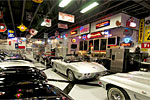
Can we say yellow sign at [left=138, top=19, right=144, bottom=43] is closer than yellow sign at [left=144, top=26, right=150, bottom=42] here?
No

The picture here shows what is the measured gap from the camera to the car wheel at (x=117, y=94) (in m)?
1.83

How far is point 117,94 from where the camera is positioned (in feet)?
6.70

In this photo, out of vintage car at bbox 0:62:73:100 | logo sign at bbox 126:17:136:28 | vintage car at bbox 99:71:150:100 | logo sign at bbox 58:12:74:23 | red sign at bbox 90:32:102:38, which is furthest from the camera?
red sign at bbox 90:32:102:38

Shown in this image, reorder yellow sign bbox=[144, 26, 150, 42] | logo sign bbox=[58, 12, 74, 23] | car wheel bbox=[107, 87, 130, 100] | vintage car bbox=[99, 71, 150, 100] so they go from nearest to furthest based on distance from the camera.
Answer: vintage car bbox=[99, 71, 150, 100], car wheel bbox=[107, 87, 130, 100], logo sign bbox=[58, 12, 74, 23], yellow sign bbox=[144, 26, 150, 42]

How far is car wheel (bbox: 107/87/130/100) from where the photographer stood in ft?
5.99

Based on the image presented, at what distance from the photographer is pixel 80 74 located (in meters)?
3.15

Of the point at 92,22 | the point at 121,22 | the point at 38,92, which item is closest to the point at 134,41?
the point at 121,22

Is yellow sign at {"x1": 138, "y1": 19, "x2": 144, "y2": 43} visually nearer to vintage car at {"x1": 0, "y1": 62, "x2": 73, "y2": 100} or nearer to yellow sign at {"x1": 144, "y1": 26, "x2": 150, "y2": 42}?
yellow sign at {"x1": 144, "y1": 26, "x2": 150, "y2": 42}

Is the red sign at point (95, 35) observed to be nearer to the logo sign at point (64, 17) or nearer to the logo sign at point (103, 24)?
the logo sign at point (103, 24)

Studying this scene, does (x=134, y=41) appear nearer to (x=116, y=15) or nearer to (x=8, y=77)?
(x=116, y=15)

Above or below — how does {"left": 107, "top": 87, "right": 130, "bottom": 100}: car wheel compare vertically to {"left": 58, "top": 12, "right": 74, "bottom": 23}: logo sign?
below

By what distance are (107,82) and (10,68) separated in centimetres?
240

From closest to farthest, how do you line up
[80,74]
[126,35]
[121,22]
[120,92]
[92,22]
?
[120,92], [80,74], [121,22], [126,35], [92,22]

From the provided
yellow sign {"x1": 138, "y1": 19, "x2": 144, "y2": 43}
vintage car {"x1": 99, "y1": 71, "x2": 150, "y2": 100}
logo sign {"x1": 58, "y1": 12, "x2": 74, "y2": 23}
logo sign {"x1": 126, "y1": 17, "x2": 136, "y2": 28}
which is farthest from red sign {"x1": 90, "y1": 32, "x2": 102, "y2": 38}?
vintage car {"x1": 99, "y1": 71, "x2": 150, "y2": 100}
